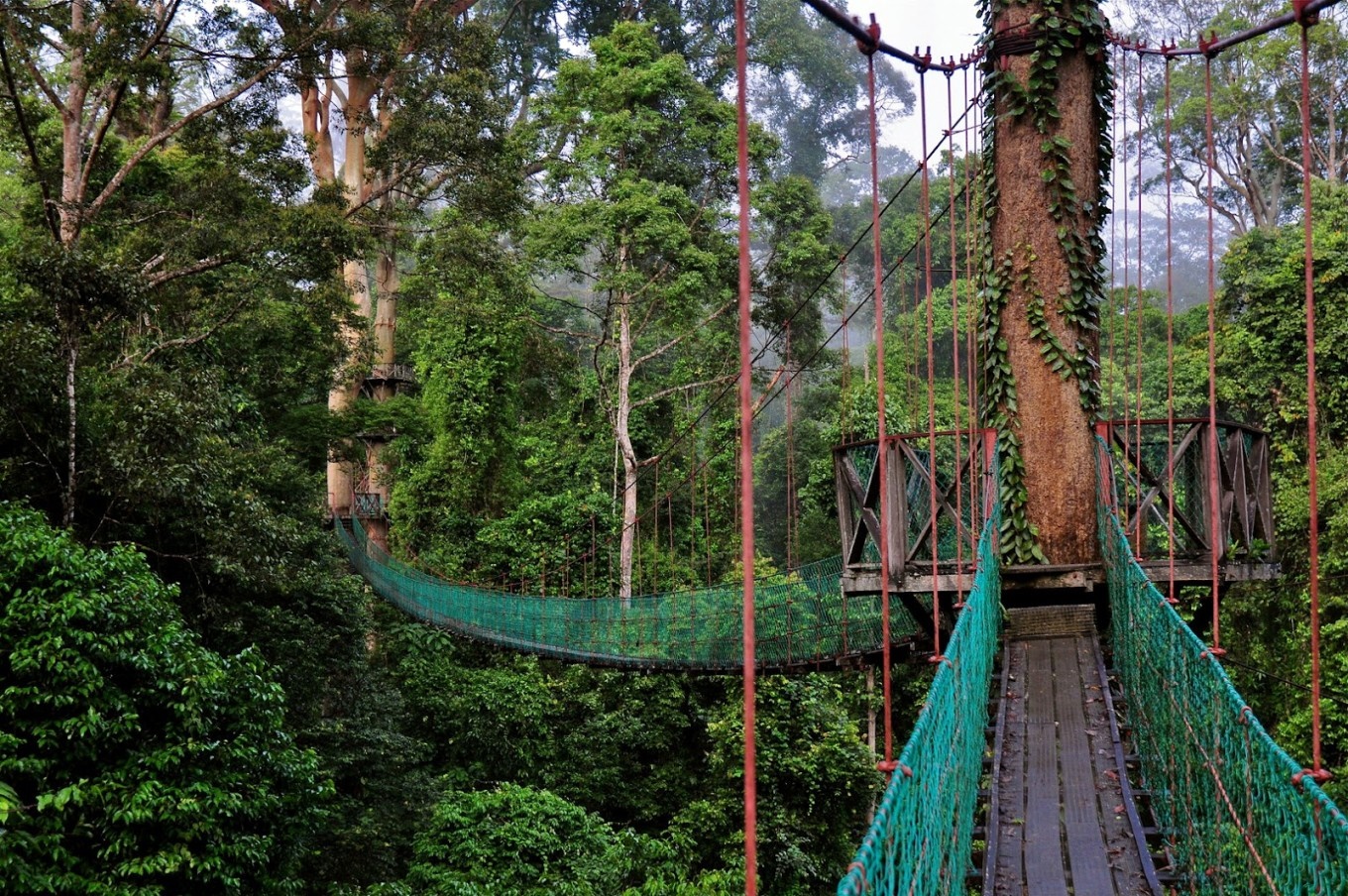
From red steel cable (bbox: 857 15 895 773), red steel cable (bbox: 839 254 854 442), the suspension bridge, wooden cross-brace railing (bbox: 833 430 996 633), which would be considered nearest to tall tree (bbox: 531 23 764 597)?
red steel cable (bbox: 839 254 854 442)

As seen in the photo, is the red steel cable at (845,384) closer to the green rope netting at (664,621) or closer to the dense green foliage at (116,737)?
the green rope netting at (664,621)

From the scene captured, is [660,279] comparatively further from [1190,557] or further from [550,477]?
[1190,557]

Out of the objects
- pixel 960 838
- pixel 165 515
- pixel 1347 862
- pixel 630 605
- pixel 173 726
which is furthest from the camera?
pixel 630 605

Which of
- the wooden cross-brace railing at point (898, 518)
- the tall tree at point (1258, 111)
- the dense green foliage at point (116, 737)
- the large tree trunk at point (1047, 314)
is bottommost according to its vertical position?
the dense green foliage at point (116, 737)

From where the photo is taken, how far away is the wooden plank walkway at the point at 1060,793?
2.08 meters

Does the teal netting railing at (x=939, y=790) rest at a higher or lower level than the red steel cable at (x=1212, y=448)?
lower

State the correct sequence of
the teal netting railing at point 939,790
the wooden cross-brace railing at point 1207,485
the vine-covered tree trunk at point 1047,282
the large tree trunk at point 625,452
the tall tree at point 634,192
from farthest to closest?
1. the large tree trunk at point 625,452
2. the tall tree at point 634,192
3. the wooden cross-brace railing at point 1207,485
4. the vine-covered tree trunk at point 1047,282
5. the teal netting railing at point 939,790

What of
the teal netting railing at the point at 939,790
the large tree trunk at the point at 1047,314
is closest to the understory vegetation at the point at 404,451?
the large tree trunk at the point at 1047,314

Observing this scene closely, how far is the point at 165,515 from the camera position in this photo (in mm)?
5594

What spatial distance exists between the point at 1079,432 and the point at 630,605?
3.80 meters

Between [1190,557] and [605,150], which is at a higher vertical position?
[605,150]

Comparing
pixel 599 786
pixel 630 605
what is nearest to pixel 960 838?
pixel 630 605

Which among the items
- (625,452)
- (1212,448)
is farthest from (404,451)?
(1212,448)

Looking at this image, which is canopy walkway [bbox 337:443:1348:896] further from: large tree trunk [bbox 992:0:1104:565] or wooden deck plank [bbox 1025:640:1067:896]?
large tree trunk [bbox 992:0:1104:565]
